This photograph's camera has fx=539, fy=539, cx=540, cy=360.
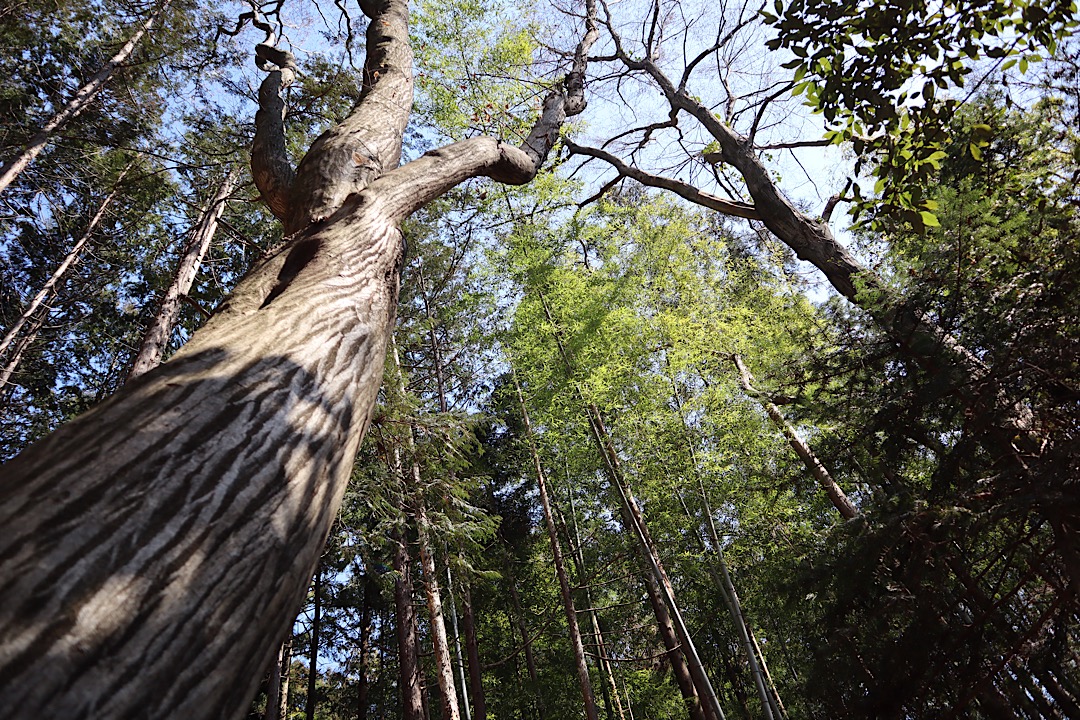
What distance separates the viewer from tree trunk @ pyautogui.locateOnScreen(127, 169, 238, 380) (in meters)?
5.62

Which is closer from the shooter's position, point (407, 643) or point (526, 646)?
point (407, 643)

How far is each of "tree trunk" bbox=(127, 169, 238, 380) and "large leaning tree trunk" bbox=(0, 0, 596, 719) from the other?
516 centimetres

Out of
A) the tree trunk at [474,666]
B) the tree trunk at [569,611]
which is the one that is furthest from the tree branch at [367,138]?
the tree trunk at [474,666]

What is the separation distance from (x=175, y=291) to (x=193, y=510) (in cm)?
685

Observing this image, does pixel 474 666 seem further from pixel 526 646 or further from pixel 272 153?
pixel 272 153

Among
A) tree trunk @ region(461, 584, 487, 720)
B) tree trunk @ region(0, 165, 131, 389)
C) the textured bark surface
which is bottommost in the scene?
the textured bark surface

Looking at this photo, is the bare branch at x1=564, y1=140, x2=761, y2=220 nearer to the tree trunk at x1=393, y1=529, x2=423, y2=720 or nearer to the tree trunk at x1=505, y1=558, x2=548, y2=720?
the tree trunk at x1=393, y1=529, x2=423, y2=720

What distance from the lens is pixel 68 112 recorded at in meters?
6.48

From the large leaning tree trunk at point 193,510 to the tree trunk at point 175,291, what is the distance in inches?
203

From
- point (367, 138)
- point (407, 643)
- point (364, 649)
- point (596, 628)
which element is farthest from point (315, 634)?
point (367, 138)

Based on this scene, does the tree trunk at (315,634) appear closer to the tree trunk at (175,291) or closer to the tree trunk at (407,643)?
the tree trunk at (407,643)

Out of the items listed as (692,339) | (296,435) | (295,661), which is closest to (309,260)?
(296,435)

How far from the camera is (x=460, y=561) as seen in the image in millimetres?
5953

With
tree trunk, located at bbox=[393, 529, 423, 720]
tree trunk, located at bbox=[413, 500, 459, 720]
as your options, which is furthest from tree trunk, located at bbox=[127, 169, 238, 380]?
tree trunk, located at bbox=[393, 529, 423, 720]
